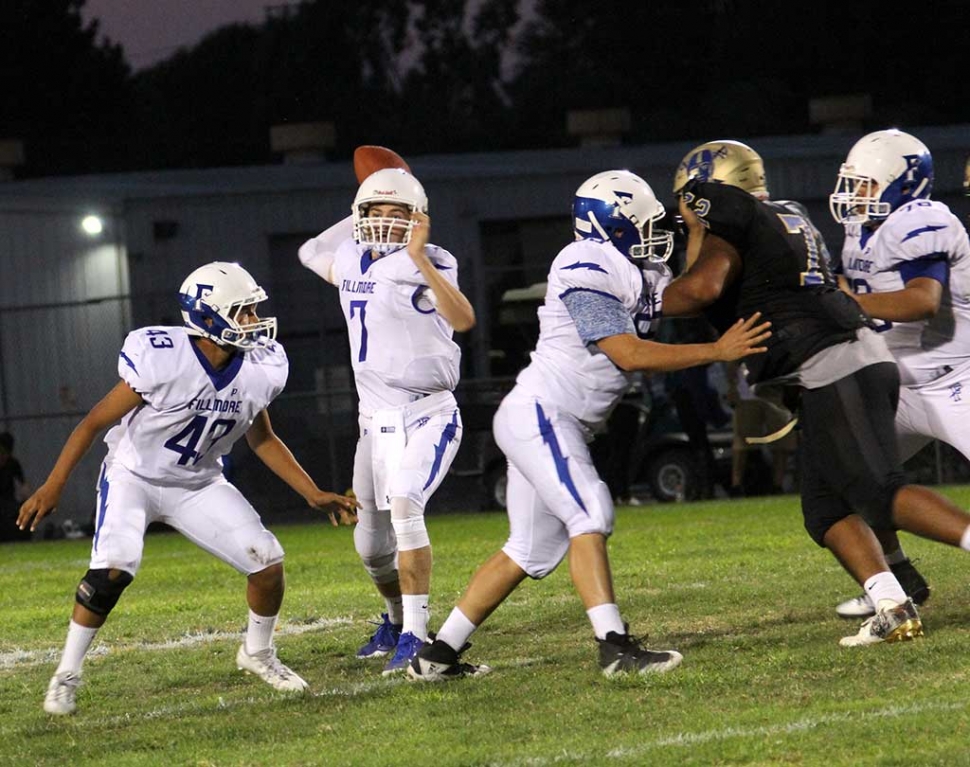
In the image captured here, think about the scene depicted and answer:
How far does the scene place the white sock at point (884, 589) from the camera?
6.41 meters

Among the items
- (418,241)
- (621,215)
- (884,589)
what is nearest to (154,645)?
(418,241)

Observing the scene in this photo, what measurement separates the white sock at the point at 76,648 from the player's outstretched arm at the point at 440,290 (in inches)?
66.3

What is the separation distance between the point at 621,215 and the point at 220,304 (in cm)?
142

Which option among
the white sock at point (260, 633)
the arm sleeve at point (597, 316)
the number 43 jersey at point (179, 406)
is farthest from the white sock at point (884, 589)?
the number 43 jersey at point (179, 406)

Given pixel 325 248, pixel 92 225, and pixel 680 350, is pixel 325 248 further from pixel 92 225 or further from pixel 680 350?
pixel 92 225

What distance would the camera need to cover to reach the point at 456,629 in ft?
20.7

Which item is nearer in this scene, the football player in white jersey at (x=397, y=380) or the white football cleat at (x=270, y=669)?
the white football cleat at (x=270, y=669)

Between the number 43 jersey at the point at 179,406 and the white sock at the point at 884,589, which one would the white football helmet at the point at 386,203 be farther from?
the white sock at the point at 884,589

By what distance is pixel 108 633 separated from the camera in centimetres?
855

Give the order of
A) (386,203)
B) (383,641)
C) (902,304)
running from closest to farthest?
1. (902,304)
2. (386,203)
3. (383,641)

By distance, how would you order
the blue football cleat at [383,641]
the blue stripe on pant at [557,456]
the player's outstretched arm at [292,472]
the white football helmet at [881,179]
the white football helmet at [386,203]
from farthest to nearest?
the blue football cleat at [383,641], the white football helmet at [386,203], the white football helmet at [881,179], the player's outstretched arm at [292,472], the blue stripe on pant at [557,456]

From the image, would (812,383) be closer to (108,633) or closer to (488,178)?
(108,633)

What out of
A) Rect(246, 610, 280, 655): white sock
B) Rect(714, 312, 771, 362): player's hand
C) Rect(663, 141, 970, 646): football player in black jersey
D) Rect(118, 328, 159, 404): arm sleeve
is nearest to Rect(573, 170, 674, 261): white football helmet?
Rect(663, 141, 970, 646): football player in black jersey

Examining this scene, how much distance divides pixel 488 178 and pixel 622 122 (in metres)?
4.61
